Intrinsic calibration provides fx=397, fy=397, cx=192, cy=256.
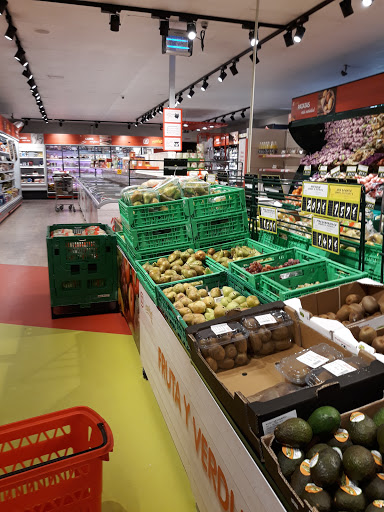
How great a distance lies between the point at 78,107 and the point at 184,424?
1530 centimetres

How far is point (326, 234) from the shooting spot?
8.52ft

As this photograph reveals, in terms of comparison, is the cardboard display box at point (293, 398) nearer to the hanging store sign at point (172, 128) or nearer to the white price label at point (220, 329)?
the white price label at point (220, 329)

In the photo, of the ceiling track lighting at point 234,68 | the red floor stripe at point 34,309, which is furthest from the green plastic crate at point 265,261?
the ceiling track lighting at point 234,68

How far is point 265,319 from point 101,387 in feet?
5.29

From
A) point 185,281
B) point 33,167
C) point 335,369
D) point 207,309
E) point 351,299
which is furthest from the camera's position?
point 33,167

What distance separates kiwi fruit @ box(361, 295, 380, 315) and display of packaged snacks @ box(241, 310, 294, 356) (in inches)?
15.6

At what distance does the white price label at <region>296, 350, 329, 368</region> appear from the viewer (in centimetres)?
161

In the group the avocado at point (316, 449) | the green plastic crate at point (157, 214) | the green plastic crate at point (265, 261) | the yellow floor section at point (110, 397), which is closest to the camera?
the avocado at point (316, 449)

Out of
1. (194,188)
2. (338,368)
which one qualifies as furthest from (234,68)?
(338,368)

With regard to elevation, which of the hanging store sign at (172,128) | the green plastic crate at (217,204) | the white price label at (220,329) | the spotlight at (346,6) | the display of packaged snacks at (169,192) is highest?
the spotlight at (346,6)

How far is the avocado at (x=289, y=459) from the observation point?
1.13m

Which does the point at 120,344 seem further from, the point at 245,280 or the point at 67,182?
the point at 67,182

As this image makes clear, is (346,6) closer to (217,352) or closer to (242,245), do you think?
(242,245)

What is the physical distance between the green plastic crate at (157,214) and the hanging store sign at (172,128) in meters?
4.51
